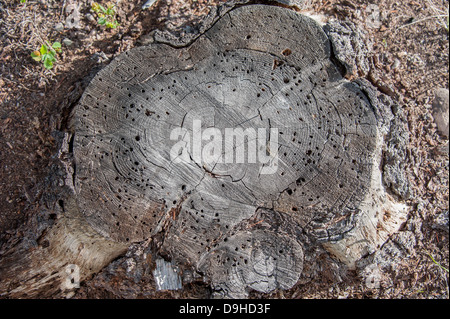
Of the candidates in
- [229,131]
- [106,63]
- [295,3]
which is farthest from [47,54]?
[295,3]

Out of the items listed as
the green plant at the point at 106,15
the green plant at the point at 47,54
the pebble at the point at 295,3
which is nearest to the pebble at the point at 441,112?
the pebble at the point at 295,3

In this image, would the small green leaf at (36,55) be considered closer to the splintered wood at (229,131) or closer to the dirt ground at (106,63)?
the dirt ground at (106,63)

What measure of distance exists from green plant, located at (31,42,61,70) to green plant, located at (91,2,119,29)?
34 cm

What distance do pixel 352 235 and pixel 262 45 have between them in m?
1.15

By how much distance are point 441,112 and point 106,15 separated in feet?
8.15

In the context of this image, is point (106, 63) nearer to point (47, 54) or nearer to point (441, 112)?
point (47, 54)

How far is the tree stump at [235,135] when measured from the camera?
5.49 feet

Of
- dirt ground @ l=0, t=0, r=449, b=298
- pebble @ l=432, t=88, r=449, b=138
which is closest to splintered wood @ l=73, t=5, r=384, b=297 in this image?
dirt ground @ l=0, t=0, r=449, b=298

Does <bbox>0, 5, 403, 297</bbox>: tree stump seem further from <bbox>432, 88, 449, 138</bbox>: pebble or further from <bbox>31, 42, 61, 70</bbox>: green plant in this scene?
<bbox>432, 88, 449, 138</bbox>: pebble

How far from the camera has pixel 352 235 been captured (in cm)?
166

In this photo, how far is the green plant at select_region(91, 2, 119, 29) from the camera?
2.08 meters
